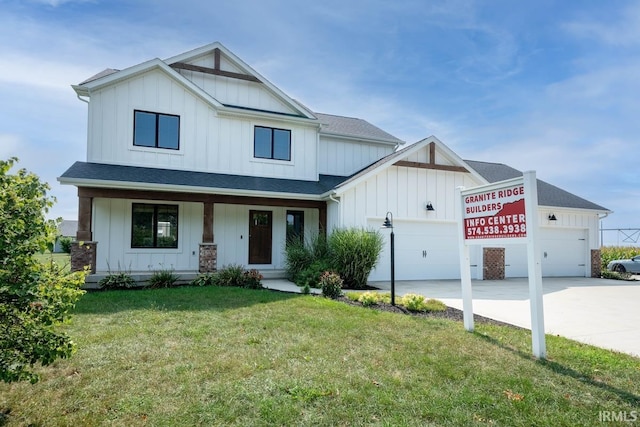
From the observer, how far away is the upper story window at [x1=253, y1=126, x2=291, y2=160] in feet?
47.4

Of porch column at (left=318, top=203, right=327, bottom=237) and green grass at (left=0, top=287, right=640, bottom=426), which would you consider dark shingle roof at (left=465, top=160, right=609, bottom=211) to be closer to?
porch column at (left=318, top=203, right=327, bottom=237)

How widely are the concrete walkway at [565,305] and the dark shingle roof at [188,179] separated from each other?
3.41m

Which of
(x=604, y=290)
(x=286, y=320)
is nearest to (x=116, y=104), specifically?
(x=286, y=320)

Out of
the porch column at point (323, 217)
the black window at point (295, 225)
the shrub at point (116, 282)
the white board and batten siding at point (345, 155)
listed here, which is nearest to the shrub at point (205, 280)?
the shrub at point (116, 282)

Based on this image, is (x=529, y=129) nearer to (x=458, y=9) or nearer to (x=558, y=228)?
(x=558, y=228)

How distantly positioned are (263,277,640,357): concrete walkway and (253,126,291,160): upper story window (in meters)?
5.13

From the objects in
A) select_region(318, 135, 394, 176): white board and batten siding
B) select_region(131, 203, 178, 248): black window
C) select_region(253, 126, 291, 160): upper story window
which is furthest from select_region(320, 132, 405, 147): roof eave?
select_region(131, 203, 178, 248): black window

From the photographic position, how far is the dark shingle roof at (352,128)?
1660cm

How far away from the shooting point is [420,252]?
14.1 meters

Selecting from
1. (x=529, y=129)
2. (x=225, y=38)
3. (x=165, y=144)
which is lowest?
(x=165, y=144)

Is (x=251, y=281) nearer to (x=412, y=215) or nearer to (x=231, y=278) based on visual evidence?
(x=231, y=278)

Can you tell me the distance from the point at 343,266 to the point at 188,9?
8.38 meters

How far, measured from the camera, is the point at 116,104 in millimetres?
12656

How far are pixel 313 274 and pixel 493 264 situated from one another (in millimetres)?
8357
